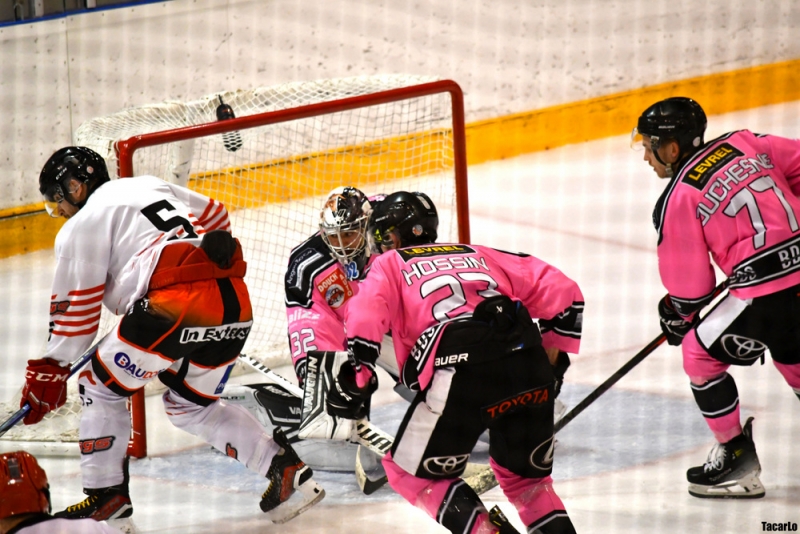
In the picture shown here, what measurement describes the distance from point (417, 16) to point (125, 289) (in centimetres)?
416

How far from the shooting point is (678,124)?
128 inches

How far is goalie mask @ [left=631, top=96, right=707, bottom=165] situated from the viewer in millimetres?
3242

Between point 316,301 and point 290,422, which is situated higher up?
point 316,301

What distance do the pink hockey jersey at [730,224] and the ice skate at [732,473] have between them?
0.48 meters

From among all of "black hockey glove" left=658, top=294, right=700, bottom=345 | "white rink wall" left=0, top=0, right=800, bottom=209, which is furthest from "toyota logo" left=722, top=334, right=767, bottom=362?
"white rink wall" left=0, top=0, right=800, bottom=209

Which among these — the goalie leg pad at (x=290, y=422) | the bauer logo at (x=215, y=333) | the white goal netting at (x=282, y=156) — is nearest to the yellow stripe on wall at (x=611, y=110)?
the white goal netting at (x=282, y=156)

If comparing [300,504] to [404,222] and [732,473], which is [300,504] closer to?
[404,222]

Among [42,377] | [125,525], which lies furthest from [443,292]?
[125,525]

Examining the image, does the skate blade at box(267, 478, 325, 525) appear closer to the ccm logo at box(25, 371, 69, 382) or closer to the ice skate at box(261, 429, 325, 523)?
the ice skate at box(261, 429, 325, 523)

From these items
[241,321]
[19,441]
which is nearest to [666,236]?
[241,321]

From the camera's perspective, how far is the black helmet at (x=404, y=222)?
2898 mm

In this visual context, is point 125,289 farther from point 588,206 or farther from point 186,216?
point 588,206

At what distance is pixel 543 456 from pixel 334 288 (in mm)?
1228

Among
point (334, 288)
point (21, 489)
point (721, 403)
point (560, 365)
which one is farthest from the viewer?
point (334, 288)
